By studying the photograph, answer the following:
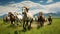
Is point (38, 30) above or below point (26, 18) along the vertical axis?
below

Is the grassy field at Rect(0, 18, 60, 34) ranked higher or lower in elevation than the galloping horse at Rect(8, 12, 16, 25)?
lower

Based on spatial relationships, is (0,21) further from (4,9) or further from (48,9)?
(48,9)

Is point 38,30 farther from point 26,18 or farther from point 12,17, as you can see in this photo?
point 12,17

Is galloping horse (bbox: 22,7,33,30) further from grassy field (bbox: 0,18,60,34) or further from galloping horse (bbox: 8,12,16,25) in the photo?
galloping horse (bbox: 8,12,16,25)

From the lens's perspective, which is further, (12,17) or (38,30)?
(12,17)

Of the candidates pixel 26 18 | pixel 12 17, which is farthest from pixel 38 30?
pixel 12 17

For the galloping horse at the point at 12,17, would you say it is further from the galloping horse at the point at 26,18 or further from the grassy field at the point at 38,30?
the galloping horse at the point at 26,18

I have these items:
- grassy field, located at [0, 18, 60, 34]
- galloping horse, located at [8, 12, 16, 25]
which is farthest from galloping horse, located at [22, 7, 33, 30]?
galloping horse, located at [8, 12, 16, 25]

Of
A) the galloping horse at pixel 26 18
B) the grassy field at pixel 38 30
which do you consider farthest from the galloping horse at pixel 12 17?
the galloping horse at pixel 26 18

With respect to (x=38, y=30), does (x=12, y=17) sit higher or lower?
higher

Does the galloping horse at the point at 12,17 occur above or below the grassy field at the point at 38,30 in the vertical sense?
above

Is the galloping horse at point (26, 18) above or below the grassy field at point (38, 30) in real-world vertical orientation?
above

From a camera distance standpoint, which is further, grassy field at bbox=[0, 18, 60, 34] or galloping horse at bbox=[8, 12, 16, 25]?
galloping horse at bbox=[8, 12, 16, 25]

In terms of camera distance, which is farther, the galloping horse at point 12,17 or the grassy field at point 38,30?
the galloping horse at point 12,17
